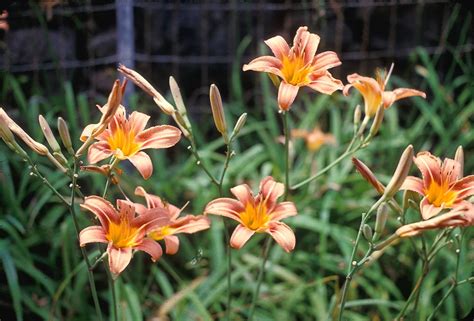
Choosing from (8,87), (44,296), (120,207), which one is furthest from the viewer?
(8,87)

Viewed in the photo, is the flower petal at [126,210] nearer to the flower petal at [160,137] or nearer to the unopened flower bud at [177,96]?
the flower petal at [160,137]

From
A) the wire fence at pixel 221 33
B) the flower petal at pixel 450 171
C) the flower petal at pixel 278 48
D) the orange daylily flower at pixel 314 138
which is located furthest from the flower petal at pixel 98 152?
the wire fence at pixel 221 33

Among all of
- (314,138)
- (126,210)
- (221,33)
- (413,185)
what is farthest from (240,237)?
(221,33)

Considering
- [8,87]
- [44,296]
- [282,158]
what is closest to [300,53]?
[44,296]

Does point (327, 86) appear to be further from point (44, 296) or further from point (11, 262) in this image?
point (44, 296)

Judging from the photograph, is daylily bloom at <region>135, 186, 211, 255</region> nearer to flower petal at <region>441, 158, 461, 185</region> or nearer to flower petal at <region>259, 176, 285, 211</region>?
flower petal at <region>259, 176, 285, 211</region>

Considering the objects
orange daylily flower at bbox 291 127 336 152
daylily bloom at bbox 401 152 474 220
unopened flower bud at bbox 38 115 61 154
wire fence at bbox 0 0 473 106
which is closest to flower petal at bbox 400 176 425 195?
daylily bloom at bbox 401 152 474 220
